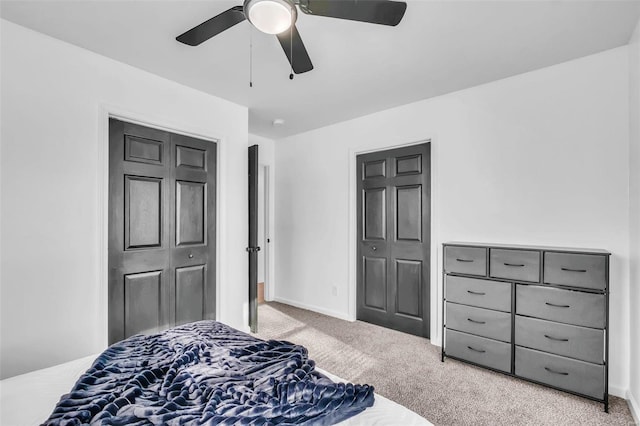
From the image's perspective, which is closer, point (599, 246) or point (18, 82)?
point (18, 82)

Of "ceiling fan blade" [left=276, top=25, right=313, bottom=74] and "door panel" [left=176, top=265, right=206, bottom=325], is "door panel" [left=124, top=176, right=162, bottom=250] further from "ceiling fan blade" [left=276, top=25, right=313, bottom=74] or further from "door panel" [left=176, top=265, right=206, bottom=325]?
"ceiling fan blade" [left=276, top=25, right=313, bottom=74]

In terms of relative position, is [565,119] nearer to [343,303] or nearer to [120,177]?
[343,303]

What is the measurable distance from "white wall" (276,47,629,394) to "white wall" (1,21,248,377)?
2532 mm

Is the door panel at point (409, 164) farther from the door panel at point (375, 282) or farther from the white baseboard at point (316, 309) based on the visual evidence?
the white baseboard at point (316, 309)

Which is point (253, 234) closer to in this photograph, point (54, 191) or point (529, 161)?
point (54, 191)

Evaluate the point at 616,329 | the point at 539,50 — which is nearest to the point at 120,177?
the point at 539,50

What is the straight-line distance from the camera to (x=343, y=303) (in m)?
4.12

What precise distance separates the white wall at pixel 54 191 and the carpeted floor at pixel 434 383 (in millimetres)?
1784

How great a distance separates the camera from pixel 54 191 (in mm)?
2258

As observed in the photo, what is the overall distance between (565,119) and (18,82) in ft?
12.9

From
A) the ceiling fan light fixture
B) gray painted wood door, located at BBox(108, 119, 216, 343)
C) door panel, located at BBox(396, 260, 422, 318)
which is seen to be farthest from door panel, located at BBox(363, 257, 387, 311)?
the ceiling fan light fixture

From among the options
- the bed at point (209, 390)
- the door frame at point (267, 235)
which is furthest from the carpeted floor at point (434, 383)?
the door frame at point (267, 235)

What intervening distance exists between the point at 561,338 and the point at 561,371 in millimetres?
230

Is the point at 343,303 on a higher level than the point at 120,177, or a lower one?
lower
